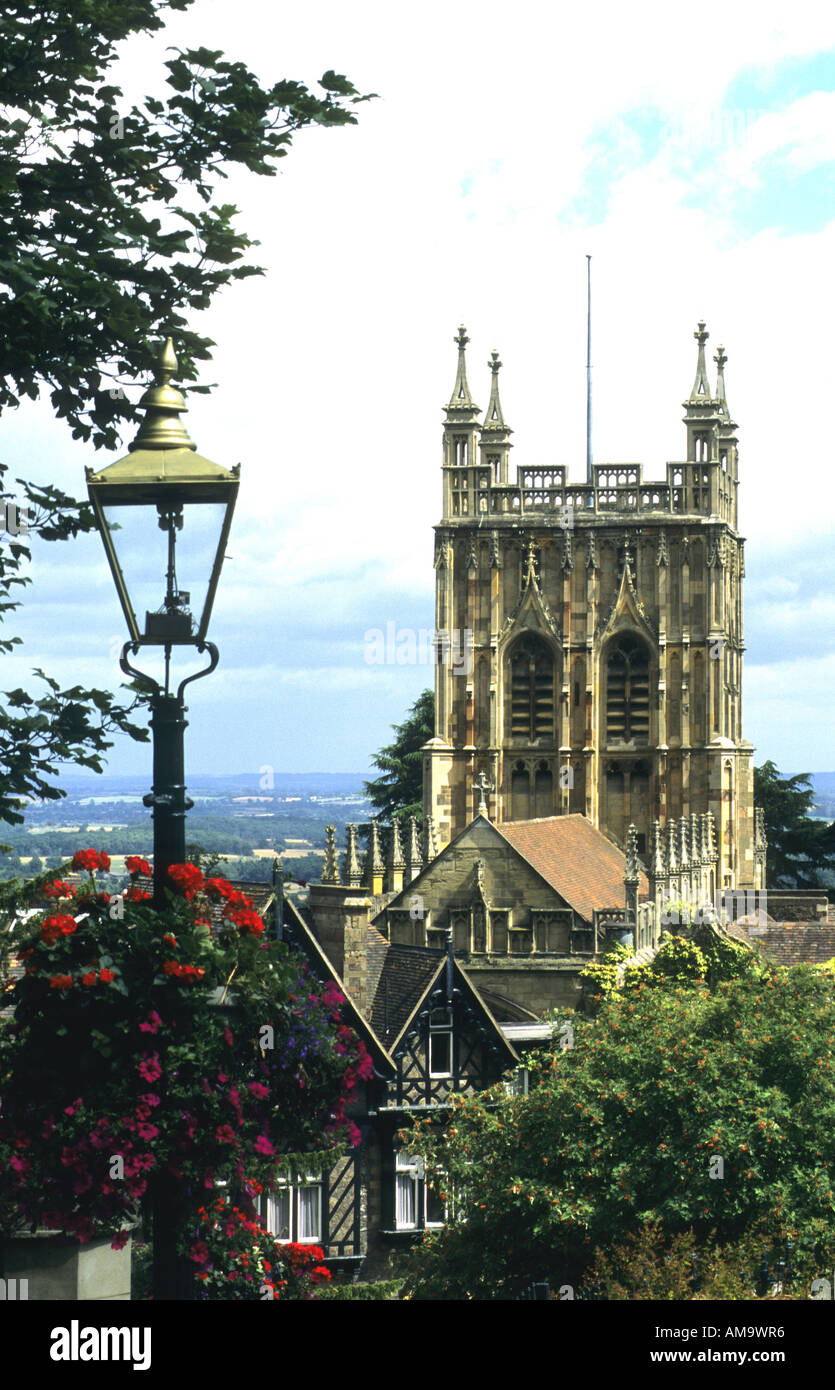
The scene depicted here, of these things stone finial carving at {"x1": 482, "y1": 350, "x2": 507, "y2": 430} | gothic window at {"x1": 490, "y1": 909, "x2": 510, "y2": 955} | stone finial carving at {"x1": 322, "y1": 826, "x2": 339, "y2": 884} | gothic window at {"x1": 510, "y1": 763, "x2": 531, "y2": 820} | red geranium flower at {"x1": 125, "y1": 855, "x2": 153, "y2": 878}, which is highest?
stone finial carving at {"x1": 482, "y1": 350, "x2": 507, "y2": 430}

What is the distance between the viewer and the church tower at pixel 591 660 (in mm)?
69250

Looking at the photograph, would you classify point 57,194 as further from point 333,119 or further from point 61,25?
point 333,119

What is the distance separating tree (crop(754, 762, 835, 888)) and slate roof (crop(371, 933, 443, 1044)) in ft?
160

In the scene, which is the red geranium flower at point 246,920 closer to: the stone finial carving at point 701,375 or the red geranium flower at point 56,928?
the red geranium flower at point 56,928

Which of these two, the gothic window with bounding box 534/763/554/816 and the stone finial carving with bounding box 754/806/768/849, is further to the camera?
the stone finial carving with bounding box 754/806/768/849

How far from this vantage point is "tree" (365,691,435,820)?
8106cm

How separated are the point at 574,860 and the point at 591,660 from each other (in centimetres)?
1448

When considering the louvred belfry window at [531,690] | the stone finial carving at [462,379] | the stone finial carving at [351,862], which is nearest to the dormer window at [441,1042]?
the stone finial carving at [351,862]

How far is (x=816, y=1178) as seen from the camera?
24.4 m

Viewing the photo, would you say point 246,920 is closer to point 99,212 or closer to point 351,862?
point 99,212

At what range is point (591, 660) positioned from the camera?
6931 cm

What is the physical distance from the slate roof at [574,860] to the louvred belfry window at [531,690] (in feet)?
16.2

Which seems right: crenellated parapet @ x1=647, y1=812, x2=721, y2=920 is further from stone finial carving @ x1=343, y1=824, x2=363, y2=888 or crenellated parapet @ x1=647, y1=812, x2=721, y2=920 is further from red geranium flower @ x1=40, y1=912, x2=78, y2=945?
red geranium flower @ x1=40, y1=912, x2=78, y2=945

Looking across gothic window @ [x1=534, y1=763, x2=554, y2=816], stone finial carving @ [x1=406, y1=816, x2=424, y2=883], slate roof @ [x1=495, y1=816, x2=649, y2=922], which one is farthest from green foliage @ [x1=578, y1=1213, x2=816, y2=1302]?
gothic window @ [x1=534, y1=763, x2=554, y2=816]
